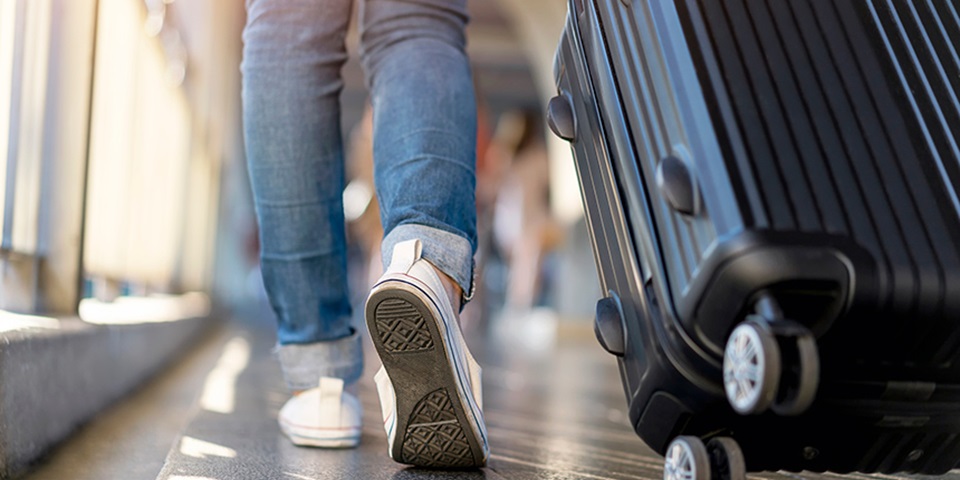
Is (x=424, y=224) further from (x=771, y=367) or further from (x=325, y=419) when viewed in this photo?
(x=771, y=367)

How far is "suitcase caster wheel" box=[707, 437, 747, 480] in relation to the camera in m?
0.88

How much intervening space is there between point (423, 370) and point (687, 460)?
32cm

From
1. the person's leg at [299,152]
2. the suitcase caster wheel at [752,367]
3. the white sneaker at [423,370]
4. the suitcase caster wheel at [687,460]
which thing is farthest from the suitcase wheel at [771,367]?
the person's leg at [299,152]

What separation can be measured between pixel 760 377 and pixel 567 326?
7187mm

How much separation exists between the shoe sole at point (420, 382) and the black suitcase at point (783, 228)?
7.1 inches

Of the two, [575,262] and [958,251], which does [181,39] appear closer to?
[958,251]

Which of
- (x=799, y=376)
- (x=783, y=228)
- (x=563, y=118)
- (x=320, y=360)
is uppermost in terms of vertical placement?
(x=563, y=118)

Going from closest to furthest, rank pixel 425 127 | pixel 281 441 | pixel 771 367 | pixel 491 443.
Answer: pixel 771 367, pixel 425 127, pixel 281 441, pixel 491 443

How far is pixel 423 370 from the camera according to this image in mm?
1084

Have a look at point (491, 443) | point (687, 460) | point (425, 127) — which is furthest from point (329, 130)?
point (687, 460)

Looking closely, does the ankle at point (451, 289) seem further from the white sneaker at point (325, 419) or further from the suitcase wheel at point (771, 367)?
the suitcase wheel at point (771, 367)

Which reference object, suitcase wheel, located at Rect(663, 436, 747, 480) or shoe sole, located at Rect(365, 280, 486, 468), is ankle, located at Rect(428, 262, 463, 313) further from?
suitcase wheel, located at Rect(663, 436, 747, 480)

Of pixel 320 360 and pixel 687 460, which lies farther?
pixel 320 360

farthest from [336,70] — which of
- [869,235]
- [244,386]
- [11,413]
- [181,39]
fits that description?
[181,39]
